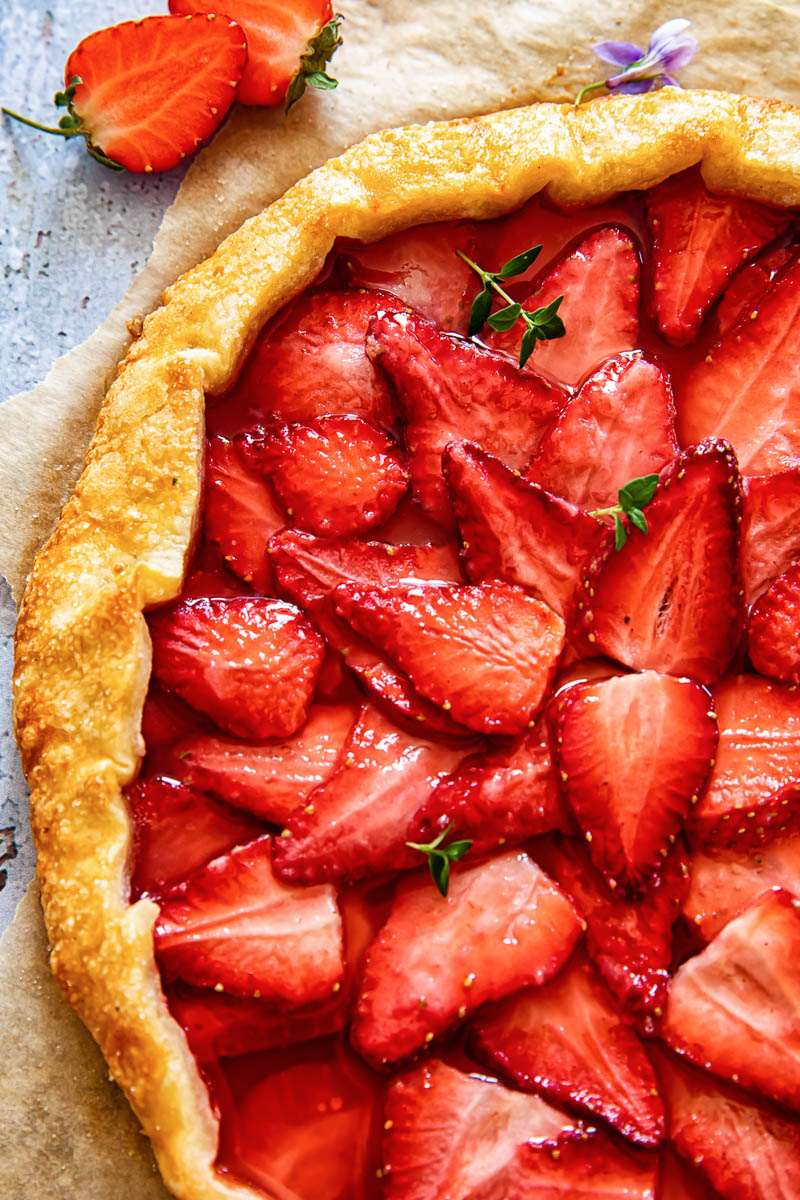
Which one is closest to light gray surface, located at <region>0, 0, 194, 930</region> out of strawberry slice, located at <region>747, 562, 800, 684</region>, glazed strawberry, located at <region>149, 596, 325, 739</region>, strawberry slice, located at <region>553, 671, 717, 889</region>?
glazed strawberry, located at <region>149, 596, 325, 739</region>

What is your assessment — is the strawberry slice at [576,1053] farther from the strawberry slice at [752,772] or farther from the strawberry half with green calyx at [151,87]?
the strawberry half with green calyx at [151,87]

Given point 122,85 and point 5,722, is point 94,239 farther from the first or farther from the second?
point 5,722

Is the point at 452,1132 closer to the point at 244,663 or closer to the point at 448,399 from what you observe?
the point at 244,663

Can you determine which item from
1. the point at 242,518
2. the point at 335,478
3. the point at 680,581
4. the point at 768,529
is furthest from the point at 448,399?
the point at 768,529

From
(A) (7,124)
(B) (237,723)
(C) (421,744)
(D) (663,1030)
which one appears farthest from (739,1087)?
(A) (7,124)

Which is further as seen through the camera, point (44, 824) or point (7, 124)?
point (7, 124)

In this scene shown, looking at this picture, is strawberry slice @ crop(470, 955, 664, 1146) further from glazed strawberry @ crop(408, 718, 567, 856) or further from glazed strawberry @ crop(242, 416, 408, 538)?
glazed strawberry @ crop(242, 416, 408, 538)

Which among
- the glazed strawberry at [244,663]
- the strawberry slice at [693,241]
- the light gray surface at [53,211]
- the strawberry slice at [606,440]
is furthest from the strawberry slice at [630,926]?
the light gray surface at [53,211]
